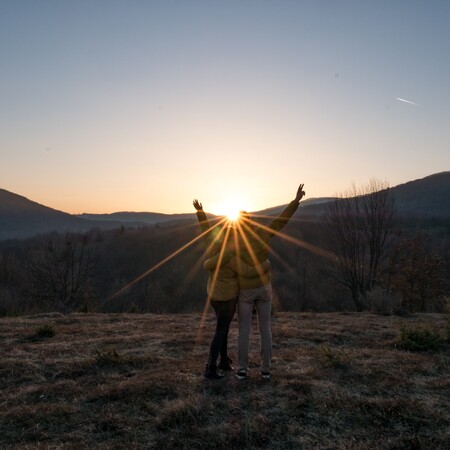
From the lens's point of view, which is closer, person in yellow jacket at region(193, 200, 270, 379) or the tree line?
person in yellow jacket at region(193, 200, 270, 379)

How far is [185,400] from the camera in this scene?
4.16 meters

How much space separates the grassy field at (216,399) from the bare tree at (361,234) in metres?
12.8

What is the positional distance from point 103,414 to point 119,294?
40.5 m

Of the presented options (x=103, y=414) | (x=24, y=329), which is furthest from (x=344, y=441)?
(x=24, y=329)

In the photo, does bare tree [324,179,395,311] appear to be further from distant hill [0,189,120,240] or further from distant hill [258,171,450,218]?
distant hill [0,189,120,240]

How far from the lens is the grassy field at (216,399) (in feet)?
11.3

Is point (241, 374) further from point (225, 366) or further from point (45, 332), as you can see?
point (45, 332)

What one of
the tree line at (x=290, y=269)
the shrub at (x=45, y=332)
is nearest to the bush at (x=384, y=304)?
the tree line at (x=290, y=269)

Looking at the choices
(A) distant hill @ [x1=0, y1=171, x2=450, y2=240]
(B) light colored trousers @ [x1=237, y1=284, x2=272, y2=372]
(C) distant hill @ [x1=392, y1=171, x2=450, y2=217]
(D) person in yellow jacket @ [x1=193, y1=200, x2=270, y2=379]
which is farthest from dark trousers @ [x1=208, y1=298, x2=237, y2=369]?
(C) distant hill @ [x1=392, y1=171, x2=450, y2=217]

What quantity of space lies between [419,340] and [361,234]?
543 inches

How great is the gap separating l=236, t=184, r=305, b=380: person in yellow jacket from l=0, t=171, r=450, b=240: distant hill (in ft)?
283

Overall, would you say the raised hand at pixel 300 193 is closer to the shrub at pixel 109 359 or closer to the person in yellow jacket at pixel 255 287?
the person in yellow jacket at pixel 255 287

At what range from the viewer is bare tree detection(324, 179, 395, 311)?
1966cm

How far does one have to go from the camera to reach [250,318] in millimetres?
5086
